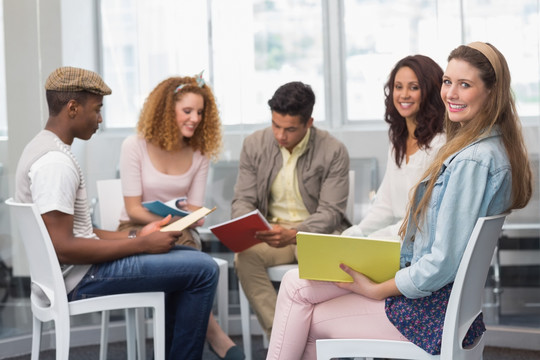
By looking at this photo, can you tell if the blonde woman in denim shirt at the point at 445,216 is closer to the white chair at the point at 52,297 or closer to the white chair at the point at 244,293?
the white chair at the point at 52,297

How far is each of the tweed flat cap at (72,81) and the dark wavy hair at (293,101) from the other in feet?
2.86

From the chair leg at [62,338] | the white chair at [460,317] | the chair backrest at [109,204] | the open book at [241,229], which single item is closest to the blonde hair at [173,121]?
the chair backrest at [109,204]

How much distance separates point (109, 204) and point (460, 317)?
1.93 m

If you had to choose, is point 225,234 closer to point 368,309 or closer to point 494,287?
point 368,309

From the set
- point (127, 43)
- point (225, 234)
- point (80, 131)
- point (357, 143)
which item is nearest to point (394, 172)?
point (225, 234)

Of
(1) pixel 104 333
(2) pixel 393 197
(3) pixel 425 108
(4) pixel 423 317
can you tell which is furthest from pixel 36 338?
(3) pixel 425 108

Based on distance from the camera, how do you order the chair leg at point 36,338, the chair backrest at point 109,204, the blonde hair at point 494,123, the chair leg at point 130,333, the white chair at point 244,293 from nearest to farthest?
the blonde hair at point 494,123 → the chair leg at point 36,338 → the chair leg at point 130,333 → the white chair at point 244,293 → the chair backrest at point 109,204

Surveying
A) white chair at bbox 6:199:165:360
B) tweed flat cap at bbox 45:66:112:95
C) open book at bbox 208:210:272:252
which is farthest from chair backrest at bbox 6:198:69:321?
open book at bbox 208:210:272:252

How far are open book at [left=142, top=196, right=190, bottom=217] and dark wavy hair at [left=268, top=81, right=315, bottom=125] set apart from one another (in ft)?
1.85

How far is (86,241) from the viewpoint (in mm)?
2416

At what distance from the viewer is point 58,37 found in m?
3.93

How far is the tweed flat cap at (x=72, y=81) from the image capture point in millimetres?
2521

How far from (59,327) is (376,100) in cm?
227

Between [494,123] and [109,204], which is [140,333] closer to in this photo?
[109,204]
